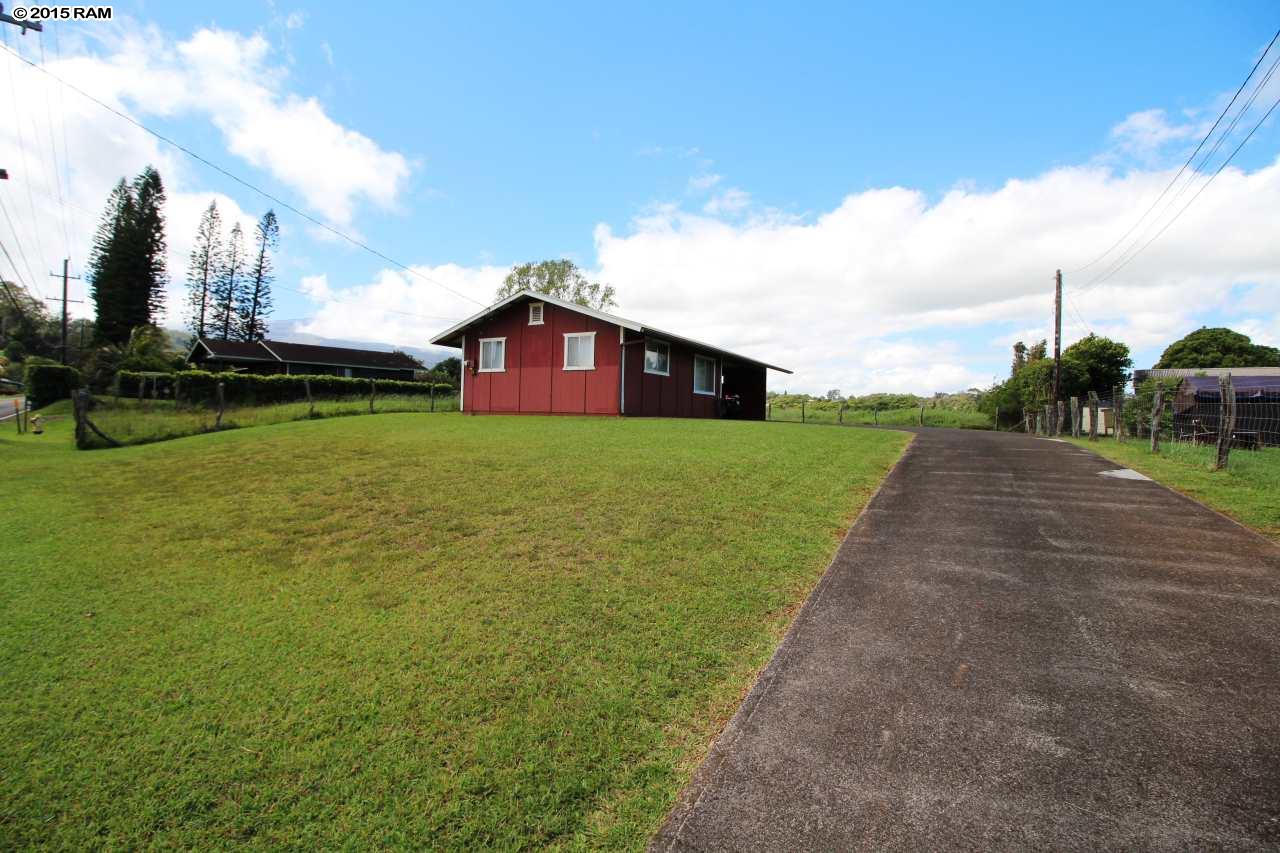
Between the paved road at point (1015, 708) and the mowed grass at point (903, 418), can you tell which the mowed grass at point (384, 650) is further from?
the mowed grass at point (903, 418)

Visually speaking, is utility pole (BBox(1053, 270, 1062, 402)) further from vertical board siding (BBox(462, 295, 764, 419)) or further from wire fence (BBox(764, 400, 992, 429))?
vertical board siding (BBox(462, 295, 764, 419))

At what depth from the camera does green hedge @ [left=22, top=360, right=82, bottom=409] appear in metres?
29.7

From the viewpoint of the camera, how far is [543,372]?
67.3 feet

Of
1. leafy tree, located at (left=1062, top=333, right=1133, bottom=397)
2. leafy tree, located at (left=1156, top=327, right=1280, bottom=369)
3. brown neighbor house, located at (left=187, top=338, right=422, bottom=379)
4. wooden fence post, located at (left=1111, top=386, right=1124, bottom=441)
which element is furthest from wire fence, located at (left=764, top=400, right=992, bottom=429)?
brown neighbor house, located at (left=187, top=338, right=422, bottom=379)

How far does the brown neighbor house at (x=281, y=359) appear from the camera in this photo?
143ft

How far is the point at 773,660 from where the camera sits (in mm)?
3432

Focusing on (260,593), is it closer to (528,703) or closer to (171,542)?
(171,542)

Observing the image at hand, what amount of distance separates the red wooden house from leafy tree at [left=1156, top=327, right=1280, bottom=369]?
158 feet

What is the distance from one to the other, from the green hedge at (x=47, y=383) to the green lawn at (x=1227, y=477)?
43.9 metres

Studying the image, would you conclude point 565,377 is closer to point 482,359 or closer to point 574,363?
point 574,363

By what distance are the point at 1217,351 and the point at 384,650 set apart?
6604 cm

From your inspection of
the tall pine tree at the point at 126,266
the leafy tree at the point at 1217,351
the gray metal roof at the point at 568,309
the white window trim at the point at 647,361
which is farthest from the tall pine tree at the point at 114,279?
the leafy tree at the point at 1217,351

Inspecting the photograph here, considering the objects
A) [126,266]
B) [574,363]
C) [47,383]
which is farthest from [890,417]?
[126,266]

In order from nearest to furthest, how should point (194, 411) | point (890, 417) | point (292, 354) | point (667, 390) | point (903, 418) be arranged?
point (667, 390)
point (194, 411)
point (903, 418)
point (890, 417)
point (292, 354)
